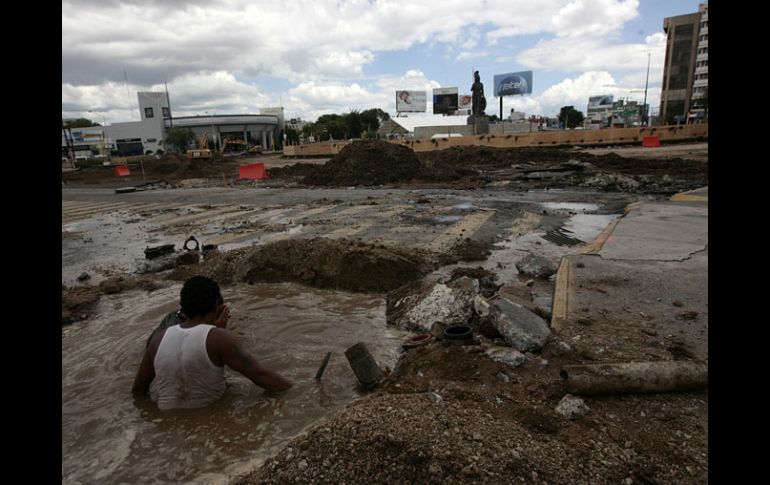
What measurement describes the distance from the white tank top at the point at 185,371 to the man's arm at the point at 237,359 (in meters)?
0.11

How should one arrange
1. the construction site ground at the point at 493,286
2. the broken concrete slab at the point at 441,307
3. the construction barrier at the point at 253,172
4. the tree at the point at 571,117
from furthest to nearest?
the tree at the point at 571,117, the construction barrier at the point at 253,172, the broken concrete slab at the point at 441,307, the construction site ground at the point at 493,286

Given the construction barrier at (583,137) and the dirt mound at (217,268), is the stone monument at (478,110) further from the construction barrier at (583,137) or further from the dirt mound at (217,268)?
the dirt mound at (217,268)

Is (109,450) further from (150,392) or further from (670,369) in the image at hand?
(670,369)

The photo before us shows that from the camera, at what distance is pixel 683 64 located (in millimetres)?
82688

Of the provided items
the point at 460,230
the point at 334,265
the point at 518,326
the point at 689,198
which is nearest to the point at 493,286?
the point at 518,326

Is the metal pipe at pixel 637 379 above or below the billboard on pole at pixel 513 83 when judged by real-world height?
below

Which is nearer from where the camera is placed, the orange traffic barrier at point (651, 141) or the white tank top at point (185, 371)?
the white tank top at point (185, 371)

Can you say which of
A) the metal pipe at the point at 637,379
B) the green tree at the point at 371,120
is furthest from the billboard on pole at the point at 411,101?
the metal pipe at the point at 637,379

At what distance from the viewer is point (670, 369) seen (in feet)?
10.3

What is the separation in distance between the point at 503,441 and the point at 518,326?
1540mm

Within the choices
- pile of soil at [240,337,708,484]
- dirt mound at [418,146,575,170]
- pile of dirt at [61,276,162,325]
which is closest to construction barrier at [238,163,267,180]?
dirt mound at [418,146,575,170]

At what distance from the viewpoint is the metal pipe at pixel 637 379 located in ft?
10.1
